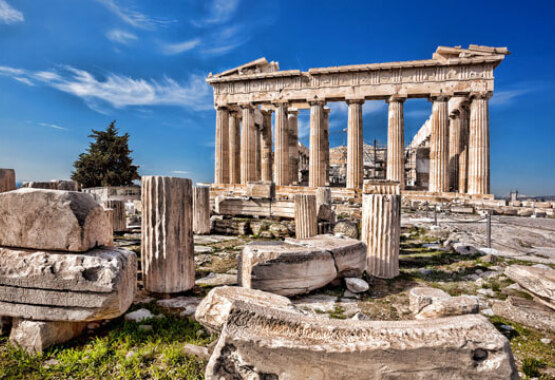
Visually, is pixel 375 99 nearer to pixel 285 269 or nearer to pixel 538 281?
pixel 538 281

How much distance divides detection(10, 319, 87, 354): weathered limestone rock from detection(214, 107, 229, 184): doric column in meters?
16.6

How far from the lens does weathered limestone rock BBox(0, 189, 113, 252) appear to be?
245 cm

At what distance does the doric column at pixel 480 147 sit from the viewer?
581 inches

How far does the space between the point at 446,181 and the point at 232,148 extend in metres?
14.3

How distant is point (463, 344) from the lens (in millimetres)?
1598

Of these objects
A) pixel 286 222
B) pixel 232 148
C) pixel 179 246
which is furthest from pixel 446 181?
pixel 179 246

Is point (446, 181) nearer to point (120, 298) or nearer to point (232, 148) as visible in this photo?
point (232, 148)

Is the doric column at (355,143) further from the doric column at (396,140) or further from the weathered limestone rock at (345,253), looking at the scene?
the weathered limestone rock at (345,253)

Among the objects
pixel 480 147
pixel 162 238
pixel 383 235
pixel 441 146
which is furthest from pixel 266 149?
pixel 162 238

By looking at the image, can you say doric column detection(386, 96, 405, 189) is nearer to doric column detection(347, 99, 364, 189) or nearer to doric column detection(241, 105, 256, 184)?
doric column detection(347, 99, 364, 189)

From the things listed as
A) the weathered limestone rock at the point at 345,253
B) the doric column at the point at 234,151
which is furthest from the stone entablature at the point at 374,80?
the weathered limestone rock at the point at 345,253

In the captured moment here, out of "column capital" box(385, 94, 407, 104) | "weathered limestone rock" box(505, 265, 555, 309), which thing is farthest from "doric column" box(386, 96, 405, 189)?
"weathered limestone rock" box(505, 265, 555, 309)

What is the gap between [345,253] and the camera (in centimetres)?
400

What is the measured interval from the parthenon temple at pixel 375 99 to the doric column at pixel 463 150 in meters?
0.06
